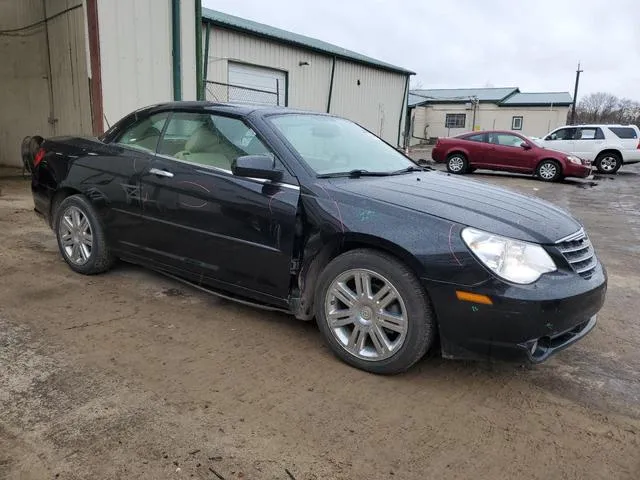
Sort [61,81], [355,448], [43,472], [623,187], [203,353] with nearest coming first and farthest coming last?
[43,472], [355,448], [203,353], [61,81], [623,187]

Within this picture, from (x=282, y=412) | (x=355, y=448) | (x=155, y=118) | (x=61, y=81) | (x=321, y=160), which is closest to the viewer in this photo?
(x=355, y=448)

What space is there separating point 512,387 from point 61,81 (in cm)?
1040

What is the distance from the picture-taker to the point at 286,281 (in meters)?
3.44

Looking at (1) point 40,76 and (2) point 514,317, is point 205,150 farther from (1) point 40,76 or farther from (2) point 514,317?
(1) point 40,76

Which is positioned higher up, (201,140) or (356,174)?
(201,140)

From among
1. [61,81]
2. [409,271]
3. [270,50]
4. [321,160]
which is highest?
[270,50]

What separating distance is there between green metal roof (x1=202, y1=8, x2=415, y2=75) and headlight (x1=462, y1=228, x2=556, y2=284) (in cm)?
1151

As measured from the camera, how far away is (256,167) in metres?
3.39

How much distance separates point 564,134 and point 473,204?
58.1 feet

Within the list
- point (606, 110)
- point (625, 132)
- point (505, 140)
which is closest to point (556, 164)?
point (505, 140)

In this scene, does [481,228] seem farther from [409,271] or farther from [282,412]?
[282,412]

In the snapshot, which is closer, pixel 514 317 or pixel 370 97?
pixel 514 317

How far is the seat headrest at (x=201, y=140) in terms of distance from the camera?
13.0 ft

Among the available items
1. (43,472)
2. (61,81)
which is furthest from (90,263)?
(61,81)
